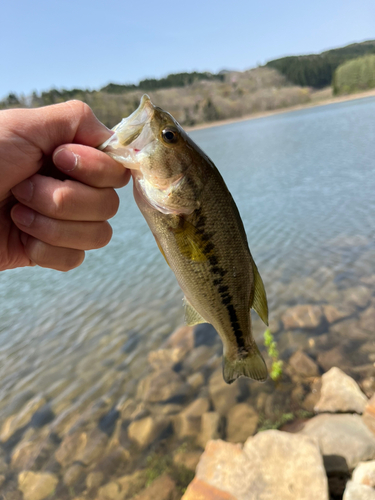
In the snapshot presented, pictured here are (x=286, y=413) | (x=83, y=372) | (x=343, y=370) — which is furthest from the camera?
(x=83, y=372)

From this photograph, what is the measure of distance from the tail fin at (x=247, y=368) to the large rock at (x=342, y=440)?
2137mm

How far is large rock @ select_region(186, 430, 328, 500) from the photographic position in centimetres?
322

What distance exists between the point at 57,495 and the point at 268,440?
3.00 m

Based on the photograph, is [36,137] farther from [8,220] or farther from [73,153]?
[8,220]

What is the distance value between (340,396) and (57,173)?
4554mm

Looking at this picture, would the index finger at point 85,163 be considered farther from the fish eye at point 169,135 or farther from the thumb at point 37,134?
the fish eye at point 169,135

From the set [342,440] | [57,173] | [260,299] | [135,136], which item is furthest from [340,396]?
[57,173]

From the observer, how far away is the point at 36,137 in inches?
73.6

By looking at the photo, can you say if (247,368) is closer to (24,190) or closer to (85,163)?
(85,163)

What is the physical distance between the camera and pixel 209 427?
4.87m

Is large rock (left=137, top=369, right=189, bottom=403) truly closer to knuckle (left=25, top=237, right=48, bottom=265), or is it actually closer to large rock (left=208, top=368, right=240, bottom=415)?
large rock (left=208, top=368, right=240, bottom=415)

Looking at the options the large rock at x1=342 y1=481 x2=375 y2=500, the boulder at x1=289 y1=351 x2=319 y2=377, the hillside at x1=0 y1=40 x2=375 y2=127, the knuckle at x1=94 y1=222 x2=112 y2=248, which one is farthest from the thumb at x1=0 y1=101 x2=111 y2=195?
the hillside at x1=0 y1=40 x2=375 y2=127

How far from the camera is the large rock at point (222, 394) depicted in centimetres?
514

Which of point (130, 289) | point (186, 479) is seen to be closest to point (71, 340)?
point (130, 289)
